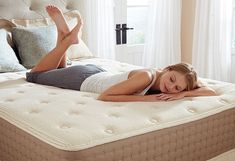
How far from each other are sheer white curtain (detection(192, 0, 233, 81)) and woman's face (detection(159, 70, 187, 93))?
185cm

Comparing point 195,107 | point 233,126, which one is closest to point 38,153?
point 195,107

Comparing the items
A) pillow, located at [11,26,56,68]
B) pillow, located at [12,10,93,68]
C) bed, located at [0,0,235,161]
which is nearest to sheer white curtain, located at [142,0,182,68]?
pillow, located at [12,10,93,68]

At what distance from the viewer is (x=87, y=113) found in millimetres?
1949

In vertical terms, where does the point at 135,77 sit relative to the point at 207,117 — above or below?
above

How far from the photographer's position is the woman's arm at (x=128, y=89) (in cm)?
217

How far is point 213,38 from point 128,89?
2066 millimetres

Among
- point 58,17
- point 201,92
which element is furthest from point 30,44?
point 201,92

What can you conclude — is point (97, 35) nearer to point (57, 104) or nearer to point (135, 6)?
point (135, 6)

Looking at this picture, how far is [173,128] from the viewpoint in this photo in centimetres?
188

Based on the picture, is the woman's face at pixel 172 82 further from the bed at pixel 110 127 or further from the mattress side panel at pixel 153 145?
the mattress side panel at pixel 153 145

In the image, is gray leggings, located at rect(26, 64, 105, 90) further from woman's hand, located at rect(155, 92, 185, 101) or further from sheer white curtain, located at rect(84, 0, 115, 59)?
sheer white curtain, located at rect(84, 0, 115, 59)

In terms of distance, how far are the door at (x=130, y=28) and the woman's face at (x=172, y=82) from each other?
2.19m

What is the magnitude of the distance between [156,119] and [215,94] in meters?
0.60

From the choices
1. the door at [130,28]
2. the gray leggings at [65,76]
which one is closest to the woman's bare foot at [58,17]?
the gray leggings at [65,76]
